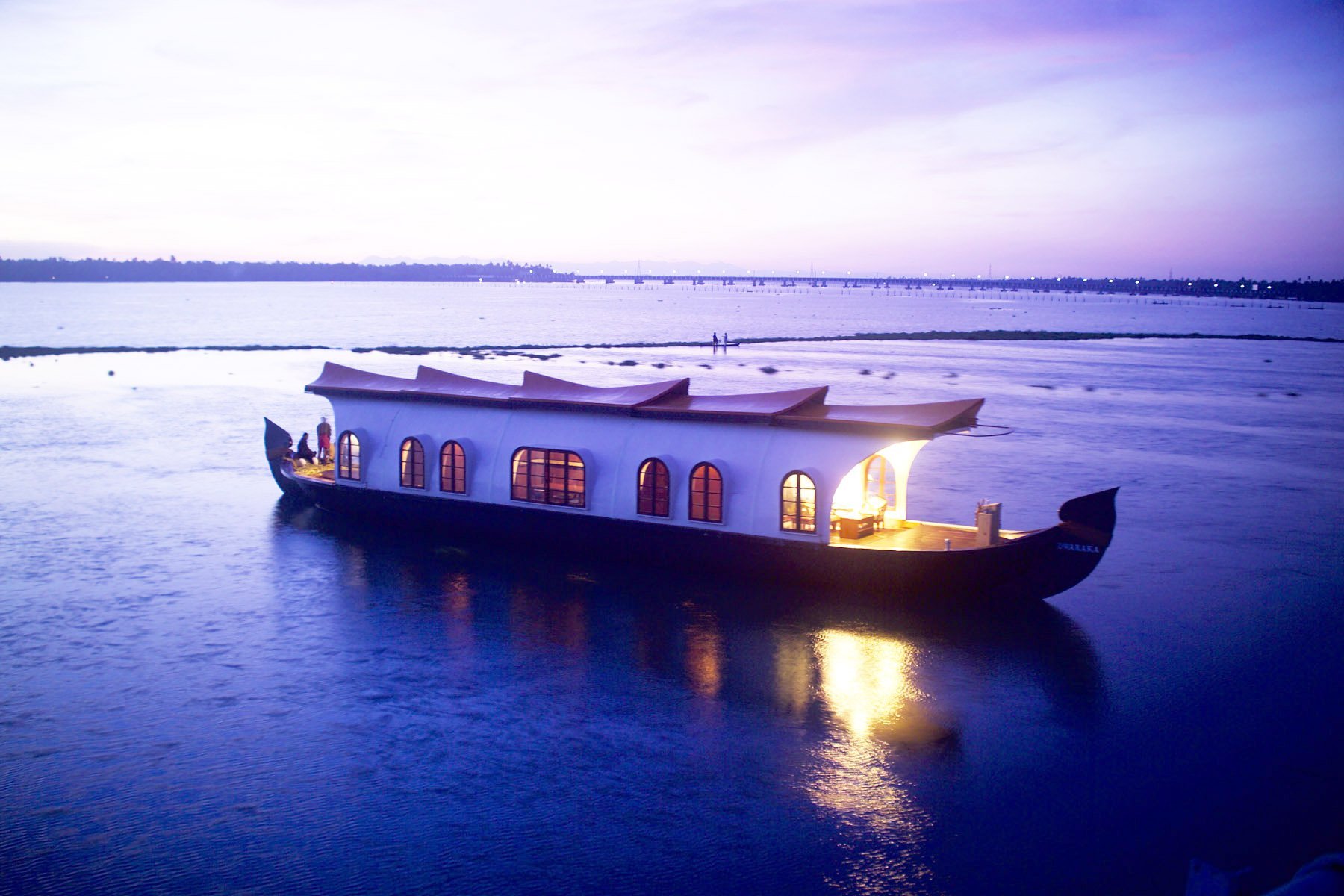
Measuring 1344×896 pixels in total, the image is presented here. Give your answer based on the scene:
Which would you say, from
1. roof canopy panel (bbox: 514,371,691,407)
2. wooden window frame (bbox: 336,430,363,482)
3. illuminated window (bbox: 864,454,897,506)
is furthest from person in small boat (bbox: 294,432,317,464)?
illuminated window (bbox: 864,454,897,506)

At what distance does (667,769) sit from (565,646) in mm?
4647

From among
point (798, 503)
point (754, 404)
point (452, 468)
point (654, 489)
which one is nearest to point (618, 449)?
point (654, 489)

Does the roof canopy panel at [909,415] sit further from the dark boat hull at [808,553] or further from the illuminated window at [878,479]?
the dark boat hull at [808,553]

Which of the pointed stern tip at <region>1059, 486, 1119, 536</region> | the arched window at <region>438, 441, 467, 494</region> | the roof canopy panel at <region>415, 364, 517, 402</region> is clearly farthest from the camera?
the roof canopy panel at <region>415, 364, 517, 402</region>

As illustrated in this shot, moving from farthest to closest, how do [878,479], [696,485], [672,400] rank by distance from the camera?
1. [672,400]
2. [878,479]
3. [696,485]

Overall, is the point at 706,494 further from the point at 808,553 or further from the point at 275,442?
the point at 275,442

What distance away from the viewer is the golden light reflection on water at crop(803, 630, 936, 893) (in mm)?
10484

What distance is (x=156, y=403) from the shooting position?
158 feet

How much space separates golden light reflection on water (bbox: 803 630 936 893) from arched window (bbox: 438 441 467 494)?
905cm

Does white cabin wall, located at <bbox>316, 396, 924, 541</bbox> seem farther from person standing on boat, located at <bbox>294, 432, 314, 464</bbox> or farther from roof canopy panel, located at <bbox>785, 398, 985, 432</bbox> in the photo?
person standing on boat, located at <bbox>294, 432, 314, 464</bbox>

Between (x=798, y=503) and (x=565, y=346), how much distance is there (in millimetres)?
77830

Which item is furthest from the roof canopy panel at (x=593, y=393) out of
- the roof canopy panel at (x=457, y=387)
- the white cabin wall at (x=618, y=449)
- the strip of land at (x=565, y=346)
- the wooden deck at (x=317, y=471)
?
the strip of land at (x=565, y=346)

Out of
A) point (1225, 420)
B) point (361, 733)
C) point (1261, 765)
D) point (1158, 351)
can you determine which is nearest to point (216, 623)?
point (361, 733)

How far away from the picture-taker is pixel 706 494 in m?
19.0
